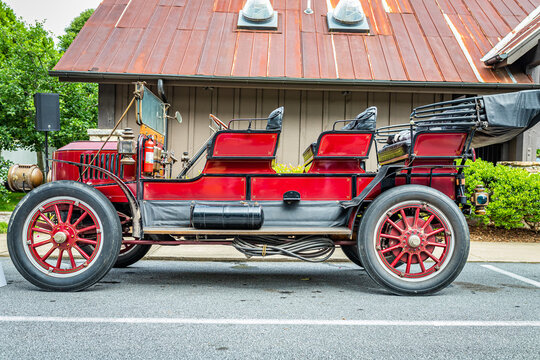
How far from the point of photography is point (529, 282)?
4.47 m

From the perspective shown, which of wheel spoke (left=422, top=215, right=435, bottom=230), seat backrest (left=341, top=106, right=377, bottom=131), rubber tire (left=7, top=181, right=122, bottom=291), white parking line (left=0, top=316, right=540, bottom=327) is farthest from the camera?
seat backrest (left=341, top=106, right=377, bottom=131)

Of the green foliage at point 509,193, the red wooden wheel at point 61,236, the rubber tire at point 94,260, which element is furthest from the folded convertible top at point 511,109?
the green foliage at point 509,193

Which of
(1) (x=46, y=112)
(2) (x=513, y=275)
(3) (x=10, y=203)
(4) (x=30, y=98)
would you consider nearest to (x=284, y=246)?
(2) (x=513, y=275)

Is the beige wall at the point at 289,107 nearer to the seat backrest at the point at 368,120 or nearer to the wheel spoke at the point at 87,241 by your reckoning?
the seat backrest at the point at 368,120

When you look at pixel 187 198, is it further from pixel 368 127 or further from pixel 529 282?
pixel 529 282

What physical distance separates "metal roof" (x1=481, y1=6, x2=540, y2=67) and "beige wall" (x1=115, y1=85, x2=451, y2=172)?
58.6 inches

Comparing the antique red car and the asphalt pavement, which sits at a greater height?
the antique red car

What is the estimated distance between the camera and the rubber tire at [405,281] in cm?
362

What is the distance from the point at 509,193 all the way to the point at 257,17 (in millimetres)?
5938

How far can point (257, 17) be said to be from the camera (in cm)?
919

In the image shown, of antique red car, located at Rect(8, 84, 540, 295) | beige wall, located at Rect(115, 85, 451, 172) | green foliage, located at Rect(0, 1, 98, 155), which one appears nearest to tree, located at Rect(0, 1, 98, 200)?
green foliage, located at Rect(0, 1, 98, 155)

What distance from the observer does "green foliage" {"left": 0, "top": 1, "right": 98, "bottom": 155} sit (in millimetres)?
12023

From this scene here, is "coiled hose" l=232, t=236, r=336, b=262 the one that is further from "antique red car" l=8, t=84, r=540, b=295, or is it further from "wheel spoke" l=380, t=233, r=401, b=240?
"wheel spoke" l=380, t=233, r=401, b=240

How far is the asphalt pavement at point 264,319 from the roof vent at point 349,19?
6.25 metres
